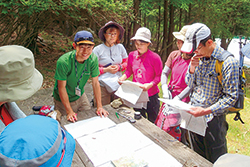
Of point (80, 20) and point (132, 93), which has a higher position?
point (80, 20)

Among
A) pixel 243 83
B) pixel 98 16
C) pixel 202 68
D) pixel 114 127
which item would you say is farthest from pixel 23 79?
pixel 98 16

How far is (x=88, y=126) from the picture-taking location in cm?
208

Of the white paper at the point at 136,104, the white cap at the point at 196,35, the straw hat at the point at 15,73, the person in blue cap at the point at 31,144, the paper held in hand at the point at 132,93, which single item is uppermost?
the white cap at the point at 196,35

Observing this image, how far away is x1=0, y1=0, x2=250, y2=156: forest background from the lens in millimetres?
4711

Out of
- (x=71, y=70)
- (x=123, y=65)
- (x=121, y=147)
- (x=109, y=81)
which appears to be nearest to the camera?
(x=121, y=147)


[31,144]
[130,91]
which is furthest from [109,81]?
[31,144]

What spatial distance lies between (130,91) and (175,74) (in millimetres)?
711

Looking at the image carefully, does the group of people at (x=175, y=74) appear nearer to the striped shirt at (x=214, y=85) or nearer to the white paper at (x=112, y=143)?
the striped shirt at (x=214, y=85)

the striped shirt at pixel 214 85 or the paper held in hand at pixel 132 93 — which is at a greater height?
the striped shirt at pixel 214 85

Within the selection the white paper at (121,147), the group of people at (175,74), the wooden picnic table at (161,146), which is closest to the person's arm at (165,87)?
the group of people at (175,74)

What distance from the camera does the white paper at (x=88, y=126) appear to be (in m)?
1.96

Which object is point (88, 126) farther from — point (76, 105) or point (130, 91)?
point (130, 91)

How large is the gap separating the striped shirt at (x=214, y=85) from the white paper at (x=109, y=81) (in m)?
1.26

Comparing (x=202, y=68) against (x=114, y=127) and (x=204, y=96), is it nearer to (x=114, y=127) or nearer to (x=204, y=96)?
(x=204, y=96)
